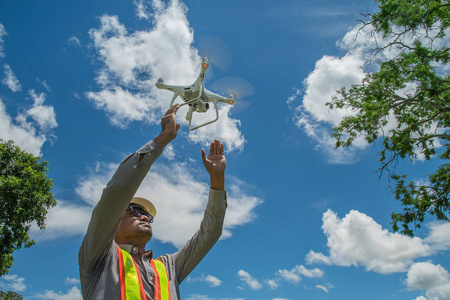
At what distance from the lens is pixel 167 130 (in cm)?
220

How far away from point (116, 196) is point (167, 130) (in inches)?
21.3

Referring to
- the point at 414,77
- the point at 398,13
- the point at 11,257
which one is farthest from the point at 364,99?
the point at 11,257

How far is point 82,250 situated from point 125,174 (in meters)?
0.65

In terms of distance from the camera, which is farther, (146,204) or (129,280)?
(146,204)

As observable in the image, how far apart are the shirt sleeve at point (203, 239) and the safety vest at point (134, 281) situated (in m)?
0.27

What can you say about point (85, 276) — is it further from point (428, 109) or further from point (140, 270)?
point (428, 109)

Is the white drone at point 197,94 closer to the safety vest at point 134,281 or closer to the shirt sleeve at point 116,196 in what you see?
the safety vest at point 134,281

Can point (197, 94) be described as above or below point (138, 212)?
above

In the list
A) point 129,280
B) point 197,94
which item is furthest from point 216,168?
point 197,94

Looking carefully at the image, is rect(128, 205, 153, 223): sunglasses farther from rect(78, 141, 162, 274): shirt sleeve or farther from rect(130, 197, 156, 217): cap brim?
rect(78, 141, 162, 274): shirt sleeve

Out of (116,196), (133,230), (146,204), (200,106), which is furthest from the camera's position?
(200,106)

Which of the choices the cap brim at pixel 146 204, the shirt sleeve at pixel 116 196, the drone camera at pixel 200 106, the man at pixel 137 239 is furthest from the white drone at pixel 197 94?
the shirt sleeve at pixel 116 196

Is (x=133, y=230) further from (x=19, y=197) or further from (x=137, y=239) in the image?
(x=19, y=197)

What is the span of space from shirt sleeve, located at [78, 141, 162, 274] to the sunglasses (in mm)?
790
